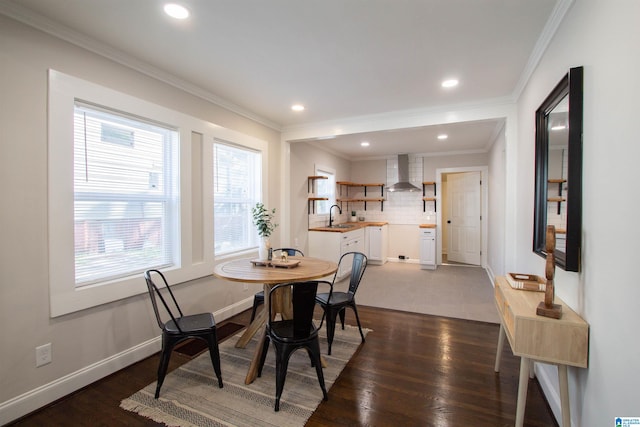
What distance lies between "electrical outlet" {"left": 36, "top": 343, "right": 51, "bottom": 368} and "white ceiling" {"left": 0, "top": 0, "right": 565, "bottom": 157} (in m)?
2.10

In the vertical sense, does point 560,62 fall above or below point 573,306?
above

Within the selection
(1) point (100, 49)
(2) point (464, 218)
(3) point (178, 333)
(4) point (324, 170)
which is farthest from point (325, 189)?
(3) point (178, 333)

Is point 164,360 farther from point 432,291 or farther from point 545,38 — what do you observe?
point 432,291

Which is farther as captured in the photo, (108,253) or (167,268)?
(167,268)

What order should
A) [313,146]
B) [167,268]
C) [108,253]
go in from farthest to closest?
[313,146]
[167,268]
[108,253]

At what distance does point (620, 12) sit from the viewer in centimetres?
121

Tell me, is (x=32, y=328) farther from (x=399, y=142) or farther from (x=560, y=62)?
(x=399, y=142)

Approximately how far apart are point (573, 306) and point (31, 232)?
3289mm

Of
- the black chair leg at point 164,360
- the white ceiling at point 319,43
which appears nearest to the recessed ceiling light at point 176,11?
the white ceiling at point 319,43

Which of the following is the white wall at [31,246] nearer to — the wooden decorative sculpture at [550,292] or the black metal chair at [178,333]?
the black metal chair at [178,333]

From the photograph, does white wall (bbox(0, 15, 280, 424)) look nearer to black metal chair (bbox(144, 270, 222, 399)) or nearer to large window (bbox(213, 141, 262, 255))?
black metal chair (bbox(144, 270, 222, 399))

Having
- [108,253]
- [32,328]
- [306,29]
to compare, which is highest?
[306,29]

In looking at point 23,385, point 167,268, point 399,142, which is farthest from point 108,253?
point 399,142

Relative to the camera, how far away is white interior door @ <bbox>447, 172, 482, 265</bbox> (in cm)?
655
